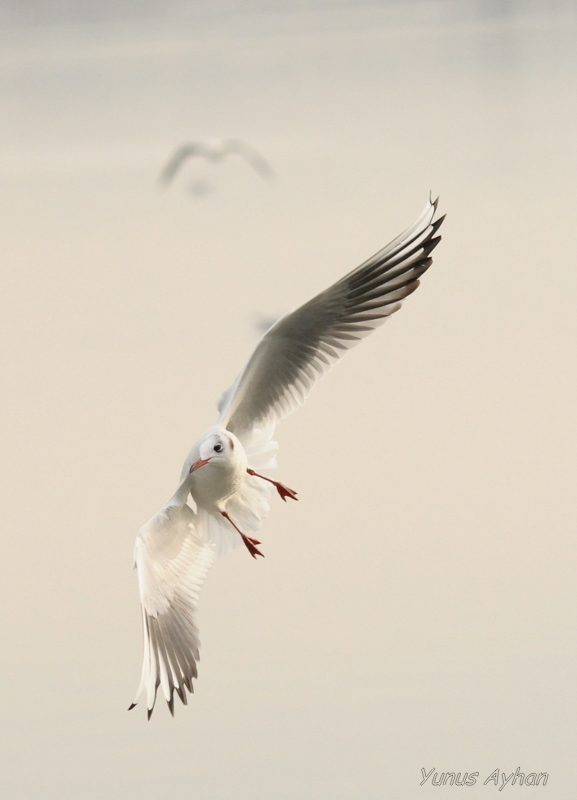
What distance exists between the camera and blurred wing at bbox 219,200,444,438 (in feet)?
20.9

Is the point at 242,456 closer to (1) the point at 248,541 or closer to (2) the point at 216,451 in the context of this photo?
(2) the point at 216,451

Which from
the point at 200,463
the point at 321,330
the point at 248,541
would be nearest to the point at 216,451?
the point at 200,463

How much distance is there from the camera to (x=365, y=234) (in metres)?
13.2

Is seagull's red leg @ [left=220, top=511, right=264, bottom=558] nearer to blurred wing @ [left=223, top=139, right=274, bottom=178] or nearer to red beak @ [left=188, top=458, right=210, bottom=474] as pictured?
red beak @ [left=188, top=458, right=210, bottom=474]

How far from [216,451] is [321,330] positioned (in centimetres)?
76

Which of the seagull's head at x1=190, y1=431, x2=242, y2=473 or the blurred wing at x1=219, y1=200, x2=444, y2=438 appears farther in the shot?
the blurred wing at x1=219, y1=200, x2=444, y2=438

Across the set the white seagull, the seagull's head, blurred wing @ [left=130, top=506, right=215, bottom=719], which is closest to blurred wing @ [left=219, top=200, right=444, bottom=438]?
the white seagull

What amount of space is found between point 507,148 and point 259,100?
6.63 meters

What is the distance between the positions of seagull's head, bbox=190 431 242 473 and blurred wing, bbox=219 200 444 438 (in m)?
0.32

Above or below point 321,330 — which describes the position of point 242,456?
below

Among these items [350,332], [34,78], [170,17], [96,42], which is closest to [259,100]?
[34,78]

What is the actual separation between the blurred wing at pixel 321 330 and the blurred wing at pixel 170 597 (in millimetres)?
523

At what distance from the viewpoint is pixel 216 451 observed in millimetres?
6109

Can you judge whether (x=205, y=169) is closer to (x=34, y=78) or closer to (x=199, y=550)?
(x=34, y=78)
